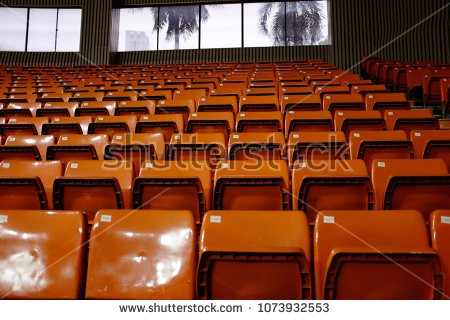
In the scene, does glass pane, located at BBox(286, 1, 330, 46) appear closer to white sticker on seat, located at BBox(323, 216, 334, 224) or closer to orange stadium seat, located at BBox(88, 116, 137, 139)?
orange stadium seat, located at BBox(88, 116, 137, 139)

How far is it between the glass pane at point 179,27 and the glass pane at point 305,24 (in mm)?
2271

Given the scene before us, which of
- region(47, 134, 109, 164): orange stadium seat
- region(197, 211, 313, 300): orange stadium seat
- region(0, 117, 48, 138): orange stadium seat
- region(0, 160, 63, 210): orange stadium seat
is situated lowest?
region(197, 211, 313, 300): orange stadium seat

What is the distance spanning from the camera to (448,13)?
690 cm

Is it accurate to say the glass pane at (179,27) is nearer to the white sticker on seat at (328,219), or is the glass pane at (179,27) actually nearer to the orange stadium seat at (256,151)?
the orange stadium seat at (256,151)

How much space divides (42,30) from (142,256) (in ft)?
32.3

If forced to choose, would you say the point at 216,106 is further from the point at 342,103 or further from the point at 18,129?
the point at 18,129

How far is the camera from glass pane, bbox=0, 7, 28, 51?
9.15m

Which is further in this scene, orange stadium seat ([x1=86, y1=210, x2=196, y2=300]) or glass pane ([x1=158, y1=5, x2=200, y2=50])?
glass pane ([x1=158, y1=5, x2=200, y2=50])

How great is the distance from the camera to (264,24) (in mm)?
8648

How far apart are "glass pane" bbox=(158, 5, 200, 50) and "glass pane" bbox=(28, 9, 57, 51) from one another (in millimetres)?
2819

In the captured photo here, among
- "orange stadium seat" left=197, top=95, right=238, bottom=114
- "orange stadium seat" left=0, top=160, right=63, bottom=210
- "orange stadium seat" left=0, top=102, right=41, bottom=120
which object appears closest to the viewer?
"orange stadium seat" left=0, top=160, right=63, bottom=210

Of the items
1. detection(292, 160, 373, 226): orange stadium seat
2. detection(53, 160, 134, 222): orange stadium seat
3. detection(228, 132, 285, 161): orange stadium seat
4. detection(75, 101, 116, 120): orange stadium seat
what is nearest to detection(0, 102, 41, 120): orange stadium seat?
detection(75, 101, 116, 120): orange stadium seat

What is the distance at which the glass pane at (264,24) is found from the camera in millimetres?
8570

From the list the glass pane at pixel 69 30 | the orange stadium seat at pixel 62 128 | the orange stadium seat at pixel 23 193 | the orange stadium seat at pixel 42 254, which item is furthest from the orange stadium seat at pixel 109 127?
the glass pane at pixel 69 30
